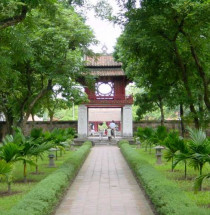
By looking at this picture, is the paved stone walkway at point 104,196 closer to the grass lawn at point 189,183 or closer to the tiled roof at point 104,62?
the grass lawn at point 189,183

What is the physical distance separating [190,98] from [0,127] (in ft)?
78.3

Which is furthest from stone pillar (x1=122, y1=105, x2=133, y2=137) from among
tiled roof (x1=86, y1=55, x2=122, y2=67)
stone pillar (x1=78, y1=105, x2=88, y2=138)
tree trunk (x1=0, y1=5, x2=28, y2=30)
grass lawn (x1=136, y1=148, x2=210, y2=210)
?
tree trunk (x1=0, y1=5, x2=28, y2=30)

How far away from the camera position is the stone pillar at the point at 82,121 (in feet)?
91.8

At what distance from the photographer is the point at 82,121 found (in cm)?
2803

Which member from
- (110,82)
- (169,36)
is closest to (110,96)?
(110,82)

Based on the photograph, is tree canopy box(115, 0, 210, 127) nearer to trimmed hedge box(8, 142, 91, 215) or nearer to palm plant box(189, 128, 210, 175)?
palm plant box(189, 128, 210, 175)

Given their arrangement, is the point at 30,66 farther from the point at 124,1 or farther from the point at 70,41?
the point at 124,1

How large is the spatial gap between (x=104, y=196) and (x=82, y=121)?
20.1 metres

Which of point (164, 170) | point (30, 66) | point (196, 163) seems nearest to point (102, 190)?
point (196, 163)

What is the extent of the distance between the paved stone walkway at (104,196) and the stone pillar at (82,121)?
15905mm

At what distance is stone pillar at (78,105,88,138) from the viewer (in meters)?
28.0

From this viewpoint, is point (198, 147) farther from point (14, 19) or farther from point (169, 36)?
point (14, 19)

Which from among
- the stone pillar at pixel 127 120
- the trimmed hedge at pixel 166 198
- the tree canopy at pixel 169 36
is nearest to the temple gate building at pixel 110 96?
the stone pillar at pixel 127 120

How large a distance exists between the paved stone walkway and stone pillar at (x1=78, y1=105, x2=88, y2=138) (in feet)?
52.2
